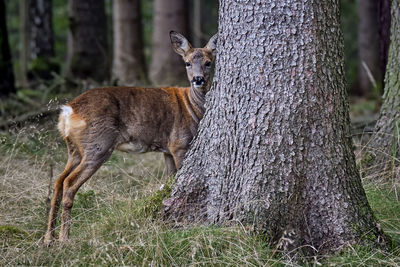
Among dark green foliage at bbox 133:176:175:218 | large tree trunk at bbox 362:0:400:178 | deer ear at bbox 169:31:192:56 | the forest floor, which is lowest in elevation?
the forest floor

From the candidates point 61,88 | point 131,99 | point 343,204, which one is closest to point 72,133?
point 131,99

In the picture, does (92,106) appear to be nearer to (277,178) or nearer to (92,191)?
(92,191)

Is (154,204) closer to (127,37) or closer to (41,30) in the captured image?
(127,37)

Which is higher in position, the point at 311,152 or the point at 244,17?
the point at 244,17

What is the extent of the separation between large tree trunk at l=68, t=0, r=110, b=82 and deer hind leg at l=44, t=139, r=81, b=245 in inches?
233

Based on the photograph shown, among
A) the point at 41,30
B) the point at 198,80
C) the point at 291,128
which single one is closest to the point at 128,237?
the point at 291,128

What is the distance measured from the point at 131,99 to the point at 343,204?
2319 millimetres

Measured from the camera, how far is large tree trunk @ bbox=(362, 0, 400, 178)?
530cm

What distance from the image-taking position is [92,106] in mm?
5059

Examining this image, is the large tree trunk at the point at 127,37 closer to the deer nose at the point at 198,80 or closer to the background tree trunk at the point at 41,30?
the background tree trunk at the point at 41,30

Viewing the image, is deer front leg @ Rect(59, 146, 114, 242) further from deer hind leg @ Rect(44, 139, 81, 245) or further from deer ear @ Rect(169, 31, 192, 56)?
deer ear @ Rect(169, 31, 192, 56)

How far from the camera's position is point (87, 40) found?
36.4 feet

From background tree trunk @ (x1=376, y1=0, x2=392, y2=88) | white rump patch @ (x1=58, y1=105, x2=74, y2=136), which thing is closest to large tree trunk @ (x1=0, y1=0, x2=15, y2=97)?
white rump patch @ (x1=58, y1=105, x2=74, y2=136)

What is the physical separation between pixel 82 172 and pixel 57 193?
0.87 ft
